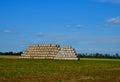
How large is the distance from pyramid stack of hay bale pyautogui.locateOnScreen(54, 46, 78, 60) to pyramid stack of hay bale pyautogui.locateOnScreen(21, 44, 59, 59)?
135 inches

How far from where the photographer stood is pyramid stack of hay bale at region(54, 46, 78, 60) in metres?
115

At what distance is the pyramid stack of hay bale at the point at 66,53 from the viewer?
115375 mm

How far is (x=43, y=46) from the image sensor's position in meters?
124

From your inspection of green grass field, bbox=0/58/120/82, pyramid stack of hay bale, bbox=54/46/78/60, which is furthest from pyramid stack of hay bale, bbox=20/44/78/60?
green grass field, bbox=0/58/120/82

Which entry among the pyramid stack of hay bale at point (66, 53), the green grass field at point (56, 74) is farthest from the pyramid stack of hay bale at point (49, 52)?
the green grass field at point (56, 74)

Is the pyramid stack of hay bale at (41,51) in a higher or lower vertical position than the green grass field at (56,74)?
higher

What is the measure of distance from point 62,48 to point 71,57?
4.31 meters

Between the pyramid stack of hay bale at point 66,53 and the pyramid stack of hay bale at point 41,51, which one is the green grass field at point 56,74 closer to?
the pyramid stack of hay bale at point 66,53

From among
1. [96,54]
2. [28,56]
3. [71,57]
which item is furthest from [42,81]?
[96,54]

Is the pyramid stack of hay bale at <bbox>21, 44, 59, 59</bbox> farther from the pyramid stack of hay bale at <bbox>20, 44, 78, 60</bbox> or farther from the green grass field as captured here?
the green grass field

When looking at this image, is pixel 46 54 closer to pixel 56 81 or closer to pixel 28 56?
pixel 28 56

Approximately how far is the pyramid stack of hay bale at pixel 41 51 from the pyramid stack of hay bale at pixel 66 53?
11.2ft

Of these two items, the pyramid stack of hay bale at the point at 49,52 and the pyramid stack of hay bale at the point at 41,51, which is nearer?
the pyramid stack of hay bale at the point at 49,52

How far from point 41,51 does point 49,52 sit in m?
3.41
